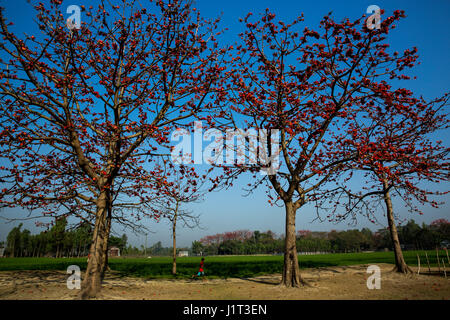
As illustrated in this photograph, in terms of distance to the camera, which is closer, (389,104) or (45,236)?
(389,104)

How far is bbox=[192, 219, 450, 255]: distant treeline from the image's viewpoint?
284ft

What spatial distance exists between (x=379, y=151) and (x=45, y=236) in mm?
94441

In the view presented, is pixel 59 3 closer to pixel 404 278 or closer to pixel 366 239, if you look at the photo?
pixel 404 278

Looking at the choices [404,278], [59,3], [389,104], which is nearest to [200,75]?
[59,3]

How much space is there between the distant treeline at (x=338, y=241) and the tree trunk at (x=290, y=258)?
304ft

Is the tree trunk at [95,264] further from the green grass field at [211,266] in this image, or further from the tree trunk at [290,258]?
the green grass field at [211,266]

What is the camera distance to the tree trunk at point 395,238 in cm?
1515

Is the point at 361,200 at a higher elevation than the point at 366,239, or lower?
higher

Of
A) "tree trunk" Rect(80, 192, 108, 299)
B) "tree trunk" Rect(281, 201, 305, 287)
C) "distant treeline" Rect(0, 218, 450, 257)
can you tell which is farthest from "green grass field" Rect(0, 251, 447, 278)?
"distant treeline" Rect(0, 218, 450, 257)

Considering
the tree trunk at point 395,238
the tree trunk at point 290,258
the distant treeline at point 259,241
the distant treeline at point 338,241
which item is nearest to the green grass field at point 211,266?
the tree trunk at point 395,238

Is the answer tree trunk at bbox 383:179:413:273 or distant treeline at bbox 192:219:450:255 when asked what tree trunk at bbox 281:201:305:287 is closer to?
tree trunk at bbox 383:179:413:273

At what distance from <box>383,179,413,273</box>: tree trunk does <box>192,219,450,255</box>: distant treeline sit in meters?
84.6

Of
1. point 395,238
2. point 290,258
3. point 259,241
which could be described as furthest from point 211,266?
point 259,241
